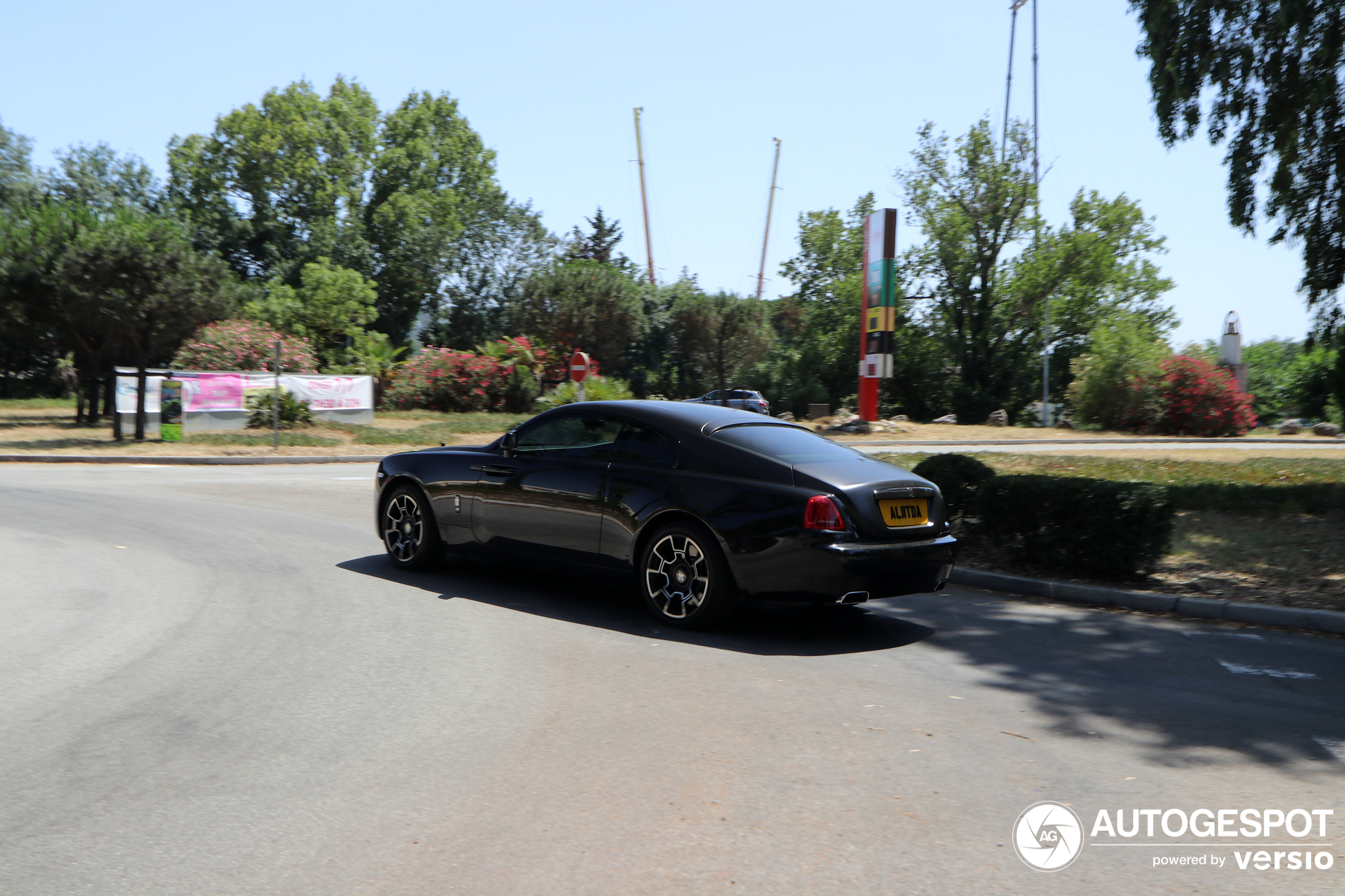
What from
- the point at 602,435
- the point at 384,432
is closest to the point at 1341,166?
the point at 602,435

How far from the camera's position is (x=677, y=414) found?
7.54 meters

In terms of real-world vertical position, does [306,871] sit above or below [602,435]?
below

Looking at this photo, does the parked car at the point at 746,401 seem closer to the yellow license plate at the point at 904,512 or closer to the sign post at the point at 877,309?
the sign post at the point at 877,309

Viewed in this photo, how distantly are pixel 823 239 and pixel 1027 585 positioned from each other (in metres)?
57.1

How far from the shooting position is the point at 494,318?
58.7 metres

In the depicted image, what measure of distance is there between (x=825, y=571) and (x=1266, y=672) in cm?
256

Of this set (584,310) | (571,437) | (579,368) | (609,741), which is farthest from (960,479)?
(584,310)

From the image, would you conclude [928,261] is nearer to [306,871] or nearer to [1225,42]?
[1225,42]

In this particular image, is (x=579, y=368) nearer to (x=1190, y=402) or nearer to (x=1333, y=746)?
(x=1333, y=746)

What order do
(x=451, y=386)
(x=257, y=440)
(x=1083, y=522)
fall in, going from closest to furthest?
(x=1083, y=522) → (x=257, y=440) → (x=451, y=386)

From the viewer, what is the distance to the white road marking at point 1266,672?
596cm

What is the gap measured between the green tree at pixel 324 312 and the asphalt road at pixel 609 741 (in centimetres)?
3205

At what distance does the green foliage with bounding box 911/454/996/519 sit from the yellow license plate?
91.1 inches

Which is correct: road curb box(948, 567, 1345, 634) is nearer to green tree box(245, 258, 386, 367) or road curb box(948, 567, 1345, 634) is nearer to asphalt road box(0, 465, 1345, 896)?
asphalt road box(0, 465, 1345, 896)
